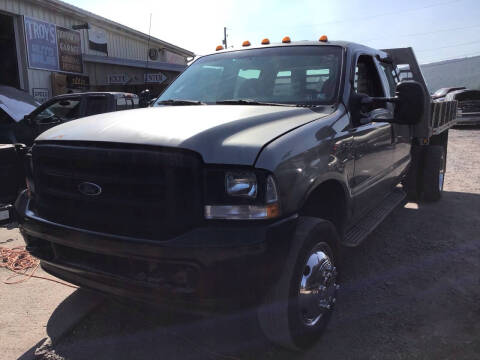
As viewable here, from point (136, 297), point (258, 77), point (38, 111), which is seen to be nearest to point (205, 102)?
point (258, 77)

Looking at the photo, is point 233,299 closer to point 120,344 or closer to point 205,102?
point 120,344

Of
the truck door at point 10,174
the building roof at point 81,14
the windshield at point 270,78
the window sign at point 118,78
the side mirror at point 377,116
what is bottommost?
the truck door at point 10,174

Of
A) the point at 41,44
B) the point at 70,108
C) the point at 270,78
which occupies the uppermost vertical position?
the point at 41,44

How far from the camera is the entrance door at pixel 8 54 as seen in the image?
13059mm

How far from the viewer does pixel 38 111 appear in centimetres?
760

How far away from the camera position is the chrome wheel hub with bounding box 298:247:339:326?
250 centimetres

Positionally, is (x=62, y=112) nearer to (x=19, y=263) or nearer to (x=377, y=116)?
(x=19, y=263)

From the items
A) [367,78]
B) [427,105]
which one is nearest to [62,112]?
[367,78]

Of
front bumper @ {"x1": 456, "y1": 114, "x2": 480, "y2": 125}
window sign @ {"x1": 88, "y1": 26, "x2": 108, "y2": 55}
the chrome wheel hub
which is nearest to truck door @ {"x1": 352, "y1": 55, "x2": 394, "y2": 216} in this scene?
the chrome wheel hub

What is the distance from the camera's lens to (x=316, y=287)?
2.60 m

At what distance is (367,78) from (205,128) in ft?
7.53

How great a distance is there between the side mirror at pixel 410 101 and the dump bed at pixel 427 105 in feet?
7.77

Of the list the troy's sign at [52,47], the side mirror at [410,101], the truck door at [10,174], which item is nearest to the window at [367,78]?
the side mirror at [410,101]

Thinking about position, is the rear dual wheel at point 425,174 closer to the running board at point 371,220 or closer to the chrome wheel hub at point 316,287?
the running board at point 371,220
